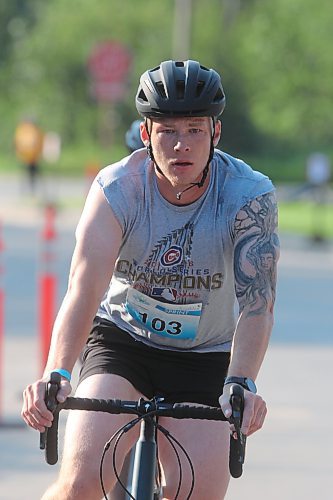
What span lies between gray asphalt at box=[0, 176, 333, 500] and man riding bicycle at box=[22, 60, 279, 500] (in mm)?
2602

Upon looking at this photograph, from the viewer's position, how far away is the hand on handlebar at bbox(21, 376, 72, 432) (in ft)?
14.3

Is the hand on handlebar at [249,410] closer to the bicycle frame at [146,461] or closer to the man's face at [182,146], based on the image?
the bicycle frame at [146,461]

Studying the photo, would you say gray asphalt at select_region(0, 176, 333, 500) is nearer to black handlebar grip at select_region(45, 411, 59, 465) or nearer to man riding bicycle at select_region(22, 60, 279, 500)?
man riding bicycle at select_region(22, 60, 279, 500)

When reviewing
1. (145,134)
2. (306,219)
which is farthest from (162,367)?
(306,219)

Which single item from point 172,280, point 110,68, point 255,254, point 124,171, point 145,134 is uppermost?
point 145,134

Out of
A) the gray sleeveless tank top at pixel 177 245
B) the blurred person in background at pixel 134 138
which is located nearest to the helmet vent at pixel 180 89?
the gray sleeveless tank top at pixel 177 245

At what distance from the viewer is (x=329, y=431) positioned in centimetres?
952

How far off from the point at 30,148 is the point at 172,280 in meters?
34.0

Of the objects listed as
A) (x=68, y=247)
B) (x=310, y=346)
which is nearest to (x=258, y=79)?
(x=68, y=247)

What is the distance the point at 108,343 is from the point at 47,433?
0.89m

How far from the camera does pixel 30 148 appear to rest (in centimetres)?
3875

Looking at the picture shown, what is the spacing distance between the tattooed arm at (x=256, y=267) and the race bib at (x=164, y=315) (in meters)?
0.22

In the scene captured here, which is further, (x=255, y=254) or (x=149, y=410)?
(x=255, y=254)

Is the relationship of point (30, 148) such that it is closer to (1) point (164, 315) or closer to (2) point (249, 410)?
(1) point (164, 315)
